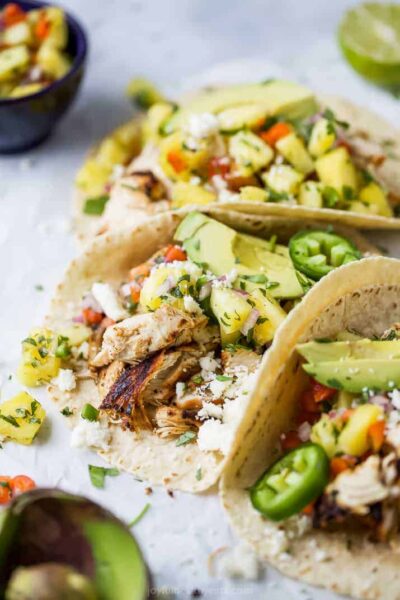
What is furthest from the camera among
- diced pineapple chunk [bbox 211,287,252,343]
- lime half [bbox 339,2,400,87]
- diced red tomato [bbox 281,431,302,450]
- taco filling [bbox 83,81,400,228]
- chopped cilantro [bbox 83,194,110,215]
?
lime half [bbox 339,2,400,87]

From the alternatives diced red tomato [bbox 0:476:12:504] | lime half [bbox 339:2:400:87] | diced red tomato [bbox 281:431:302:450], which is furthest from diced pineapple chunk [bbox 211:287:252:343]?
lime half [bbox 339:2:400:87]

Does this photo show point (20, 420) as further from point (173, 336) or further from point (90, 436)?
point (173, 336)

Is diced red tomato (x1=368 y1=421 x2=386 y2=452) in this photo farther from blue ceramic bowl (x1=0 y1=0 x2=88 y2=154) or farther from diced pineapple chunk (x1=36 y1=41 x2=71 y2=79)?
diced pineapple chunk (x1=36 y1=41 x2=71 y2=79)

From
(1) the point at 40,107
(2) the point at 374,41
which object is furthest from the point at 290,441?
(2) the point at 374,41

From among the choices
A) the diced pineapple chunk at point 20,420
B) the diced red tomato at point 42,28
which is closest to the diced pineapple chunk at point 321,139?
the diced red tomato at point 42,28

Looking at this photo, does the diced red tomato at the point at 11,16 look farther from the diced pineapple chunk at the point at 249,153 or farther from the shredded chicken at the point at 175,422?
the shredded chicken at the point at 175,422

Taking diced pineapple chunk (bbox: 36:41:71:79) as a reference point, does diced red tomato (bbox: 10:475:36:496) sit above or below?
below

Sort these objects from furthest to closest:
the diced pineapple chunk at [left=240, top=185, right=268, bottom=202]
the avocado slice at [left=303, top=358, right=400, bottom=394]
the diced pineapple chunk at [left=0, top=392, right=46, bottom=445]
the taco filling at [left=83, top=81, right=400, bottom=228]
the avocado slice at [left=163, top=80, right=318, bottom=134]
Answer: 1. the avocado slice at [left=163, top=80, right=318, bottom=134]
2. the taco filling at [left=83, top=81, right=400, bottom=228]
3. the diced pineapple chunk at [left=240, top=185, right=268, bottom=202]
4. the diced pineapple chunk at [left=0, top=392, right=46, bottom=445]
5. the avocado slice at [left=303, top=358, right=400, bottom=394]
